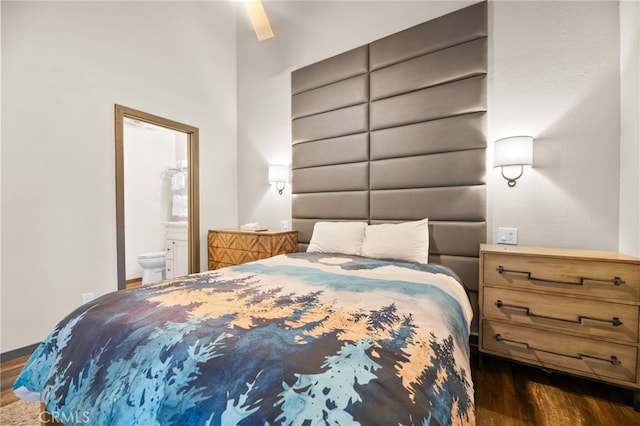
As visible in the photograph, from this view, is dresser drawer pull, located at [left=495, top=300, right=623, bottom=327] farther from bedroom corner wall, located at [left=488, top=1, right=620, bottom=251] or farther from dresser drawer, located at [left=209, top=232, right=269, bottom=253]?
dresser drawer, located at [left=209, top=232, right=269, bottom=253]

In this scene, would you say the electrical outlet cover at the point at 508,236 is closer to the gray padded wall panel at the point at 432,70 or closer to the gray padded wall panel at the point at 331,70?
the gray padded wall panel at the point at 432,70

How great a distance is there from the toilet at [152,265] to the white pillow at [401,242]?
3.22 metres

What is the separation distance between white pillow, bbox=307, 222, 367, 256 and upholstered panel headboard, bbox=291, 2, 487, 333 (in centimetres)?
25

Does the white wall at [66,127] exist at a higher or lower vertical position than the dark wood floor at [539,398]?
higher

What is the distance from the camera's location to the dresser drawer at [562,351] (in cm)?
153

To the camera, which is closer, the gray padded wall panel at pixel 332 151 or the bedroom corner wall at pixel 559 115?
the bedroom corner wall at pixel 559 115

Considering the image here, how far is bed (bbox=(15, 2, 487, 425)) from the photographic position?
675 millimetres

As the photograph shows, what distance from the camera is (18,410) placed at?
151cm

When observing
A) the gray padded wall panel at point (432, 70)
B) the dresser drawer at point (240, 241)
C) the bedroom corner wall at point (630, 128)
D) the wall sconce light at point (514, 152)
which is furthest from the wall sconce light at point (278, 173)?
the bedroom corner wall at point (630, 128)

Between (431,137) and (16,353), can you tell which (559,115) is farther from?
(16,353)

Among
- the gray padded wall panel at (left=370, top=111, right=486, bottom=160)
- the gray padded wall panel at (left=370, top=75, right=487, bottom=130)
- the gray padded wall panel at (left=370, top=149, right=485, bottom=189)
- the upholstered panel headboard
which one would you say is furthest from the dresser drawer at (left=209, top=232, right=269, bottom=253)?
the gray padded wall panel at (left=370, top=75, right=487, bottom=130)

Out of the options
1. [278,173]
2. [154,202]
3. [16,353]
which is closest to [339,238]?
[278,173]

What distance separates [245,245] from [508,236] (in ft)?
7.94

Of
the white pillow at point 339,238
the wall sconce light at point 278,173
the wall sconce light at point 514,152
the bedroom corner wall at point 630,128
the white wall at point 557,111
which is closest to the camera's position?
the bedroom corner wall at point 630,128
